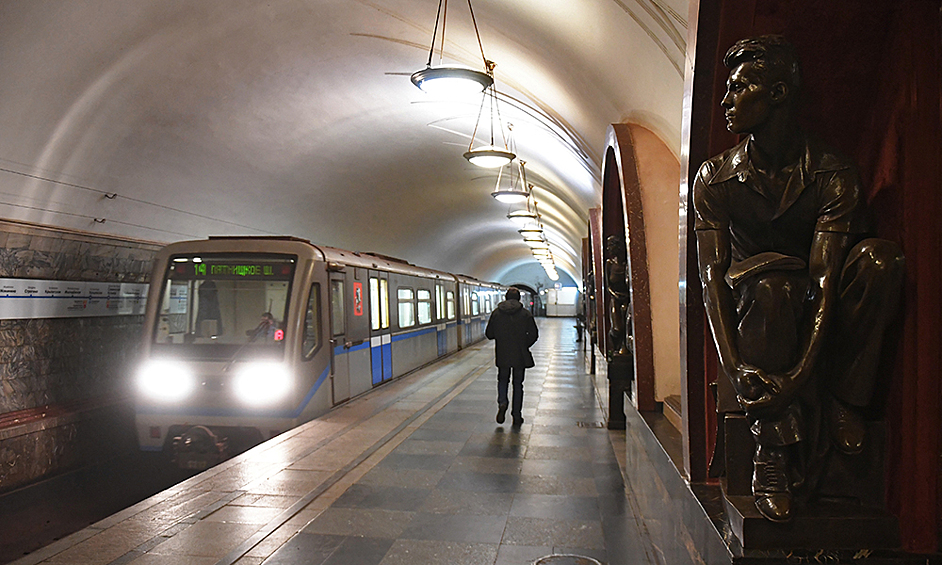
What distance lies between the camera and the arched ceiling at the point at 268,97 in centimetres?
606

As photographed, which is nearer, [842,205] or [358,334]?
[842,205]

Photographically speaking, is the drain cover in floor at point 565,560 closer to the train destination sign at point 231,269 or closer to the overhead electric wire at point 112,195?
the train destination sign at point 231,269

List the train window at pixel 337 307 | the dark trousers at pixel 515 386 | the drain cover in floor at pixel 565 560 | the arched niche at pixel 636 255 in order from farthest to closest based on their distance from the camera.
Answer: the train window at pixel 337 307 < the dark trousers at pixel 515 386 < the arched niche at pixel 636 255 < the drain cover in floor at pixel 565 560

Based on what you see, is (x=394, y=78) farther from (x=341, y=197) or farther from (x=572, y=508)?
(x=572, y=508)

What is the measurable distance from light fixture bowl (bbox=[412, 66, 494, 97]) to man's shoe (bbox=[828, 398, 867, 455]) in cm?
499

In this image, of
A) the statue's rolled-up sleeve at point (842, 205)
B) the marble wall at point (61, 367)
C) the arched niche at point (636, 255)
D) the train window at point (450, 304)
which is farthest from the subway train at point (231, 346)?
the train window at point (450, 304)

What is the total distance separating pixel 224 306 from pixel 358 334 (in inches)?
112

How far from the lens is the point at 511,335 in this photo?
811cm

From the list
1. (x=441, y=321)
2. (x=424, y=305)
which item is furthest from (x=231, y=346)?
(x=441, y=321)

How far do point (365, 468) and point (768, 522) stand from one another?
4712 mm

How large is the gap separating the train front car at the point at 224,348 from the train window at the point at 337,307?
0.72 metres

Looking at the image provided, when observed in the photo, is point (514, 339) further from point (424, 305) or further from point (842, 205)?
point (424, 305)

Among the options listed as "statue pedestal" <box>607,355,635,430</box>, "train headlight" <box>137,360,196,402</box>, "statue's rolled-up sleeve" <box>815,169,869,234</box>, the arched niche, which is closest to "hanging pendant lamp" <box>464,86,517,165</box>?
the arched niche

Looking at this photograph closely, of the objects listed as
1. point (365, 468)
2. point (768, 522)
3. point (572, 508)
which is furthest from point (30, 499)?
point (768, 522)
